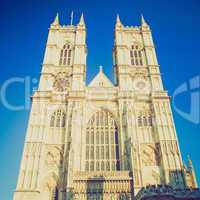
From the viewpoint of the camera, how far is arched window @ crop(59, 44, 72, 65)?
33406 millimetres

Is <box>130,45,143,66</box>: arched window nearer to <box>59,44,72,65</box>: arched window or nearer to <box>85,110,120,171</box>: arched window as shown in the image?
<box>59,44,72,65</box>: arched window

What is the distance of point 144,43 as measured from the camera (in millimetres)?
34938

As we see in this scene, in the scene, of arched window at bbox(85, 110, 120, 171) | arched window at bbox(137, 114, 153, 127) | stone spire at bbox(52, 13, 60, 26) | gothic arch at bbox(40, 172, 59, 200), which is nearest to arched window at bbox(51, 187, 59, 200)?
gothic arch at bbox(40, 172, 59, 200)

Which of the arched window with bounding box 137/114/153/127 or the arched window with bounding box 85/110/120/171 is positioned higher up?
the arched window with bounding box 137/114/153/127

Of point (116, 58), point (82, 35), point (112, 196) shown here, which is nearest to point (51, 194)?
point (112, 196)

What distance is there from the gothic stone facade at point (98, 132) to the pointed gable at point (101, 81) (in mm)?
134

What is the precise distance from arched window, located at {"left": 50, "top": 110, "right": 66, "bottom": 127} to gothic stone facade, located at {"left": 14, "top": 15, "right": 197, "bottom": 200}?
0.36 feet

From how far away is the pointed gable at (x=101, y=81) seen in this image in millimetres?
31703

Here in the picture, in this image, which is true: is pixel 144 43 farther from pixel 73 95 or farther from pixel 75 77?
pixel 73 95

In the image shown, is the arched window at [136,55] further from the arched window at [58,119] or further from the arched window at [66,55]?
the arched window at [58,119]

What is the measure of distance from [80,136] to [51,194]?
619 cm

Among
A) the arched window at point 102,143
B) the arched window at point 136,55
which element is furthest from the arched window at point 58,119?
the arched window at point 136,55

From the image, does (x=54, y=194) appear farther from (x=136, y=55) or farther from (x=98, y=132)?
(x=136, y=55)

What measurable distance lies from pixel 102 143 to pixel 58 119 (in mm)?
5788
